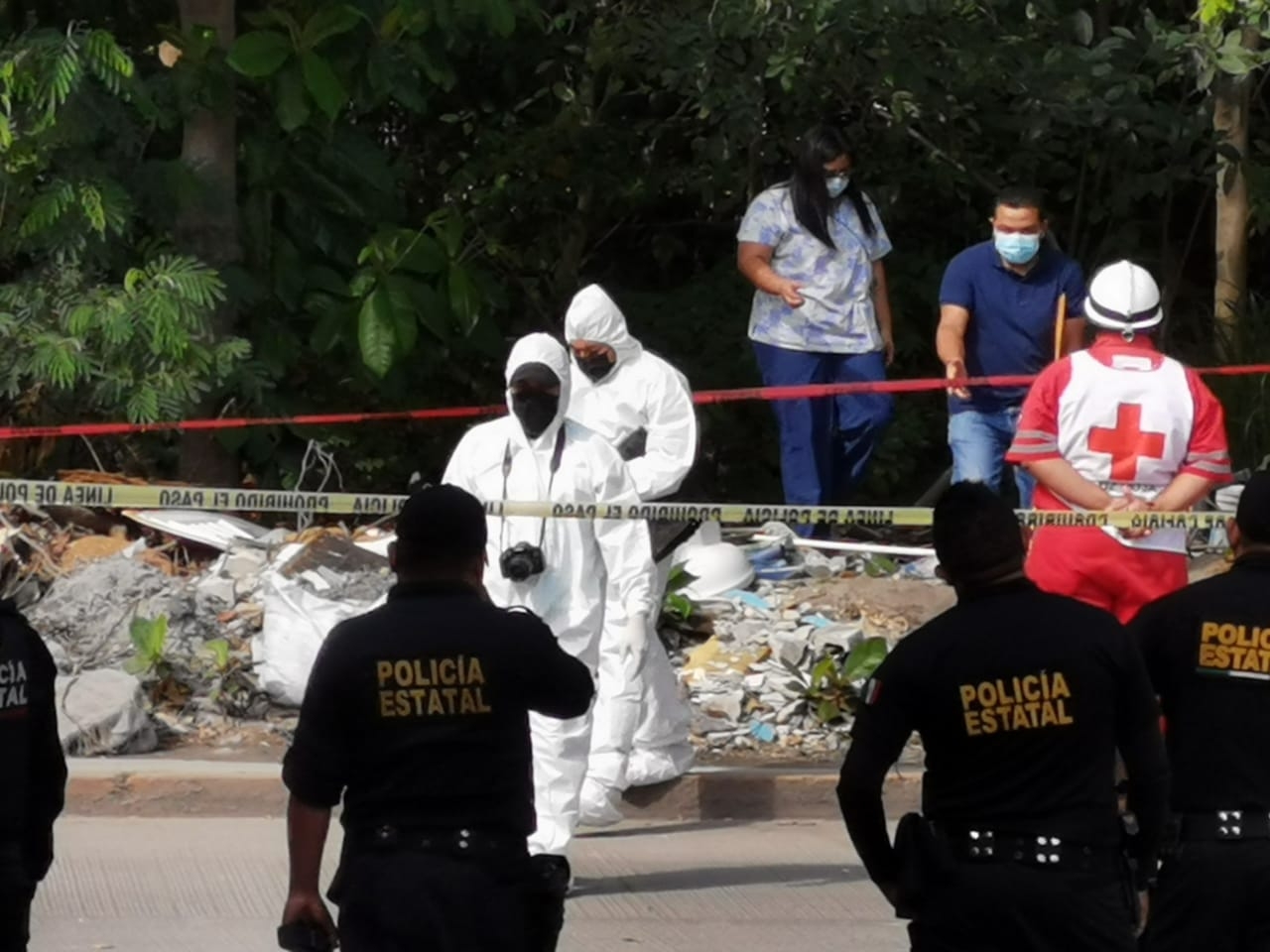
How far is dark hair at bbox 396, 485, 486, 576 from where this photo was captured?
5098mm

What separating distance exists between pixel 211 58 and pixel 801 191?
2.85 meters

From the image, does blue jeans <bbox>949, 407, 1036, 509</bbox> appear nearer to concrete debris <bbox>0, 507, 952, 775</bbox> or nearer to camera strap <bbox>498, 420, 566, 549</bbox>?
concrete debris <bbox>0, 507, 952, 775</bbox>

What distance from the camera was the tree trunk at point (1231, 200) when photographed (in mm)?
14273

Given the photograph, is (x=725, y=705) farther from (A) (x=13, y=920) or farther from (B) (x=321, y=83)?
(A) (x=13, y=920)

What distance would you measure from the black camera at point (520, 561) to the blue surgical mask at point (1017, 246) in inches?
151

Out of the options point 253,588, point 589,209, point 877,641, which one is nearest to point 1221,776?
point 877,641

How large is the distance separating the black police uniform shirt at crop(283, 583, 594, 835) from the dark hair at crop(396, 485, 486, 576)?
0.23 ft

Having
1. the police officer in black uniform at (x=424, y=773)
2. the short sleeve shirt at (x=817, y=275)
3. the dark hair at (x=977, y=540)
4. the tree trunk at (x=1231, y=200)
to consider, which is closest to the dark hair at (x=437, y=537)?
the police officer in black uniform at (x=424, y=773)

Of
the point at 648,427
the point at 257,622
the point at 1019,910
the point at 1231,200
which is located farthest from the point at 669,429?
the point at 1231,200

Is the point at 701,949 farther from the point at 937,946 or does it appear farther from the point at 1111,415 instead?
the point at 937,946

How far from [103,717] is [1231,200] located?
25.3 ft

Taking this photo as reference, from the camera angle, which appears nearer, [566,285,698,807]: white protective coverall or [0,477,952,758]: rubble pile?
[566,285,698,807]: white protective coverall

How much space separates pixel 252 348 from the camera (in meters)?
12.9

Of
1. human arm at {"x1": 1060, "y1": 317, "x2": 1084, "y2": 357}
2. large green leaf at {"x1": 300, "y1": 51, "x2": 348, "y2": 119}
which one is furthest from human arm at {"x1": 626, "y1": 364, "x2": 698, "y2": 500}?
large green leaf at {"x1": 300, "y1": 51, "x2": 348, "y2": 119}
